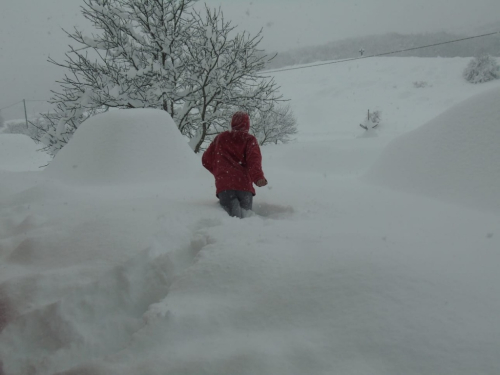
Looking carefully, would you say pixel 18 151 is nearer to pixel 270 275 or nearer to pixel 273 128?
pixel 273 128

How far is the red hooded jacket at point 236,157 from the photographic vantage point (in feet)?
12.0

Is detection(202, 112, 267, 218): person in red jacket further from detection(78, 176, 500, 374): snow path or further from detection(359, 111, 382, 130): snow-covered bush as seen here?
detection(359, 111, 382, 130): snow-covered bush

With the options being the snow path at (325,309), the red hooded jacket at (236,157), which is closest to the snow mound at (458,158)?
the snow path at (325,309)

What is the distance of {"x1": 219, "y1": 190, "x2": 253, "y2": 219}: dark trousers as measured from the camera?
363 cm

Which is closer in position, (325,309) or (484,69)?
(325,309)

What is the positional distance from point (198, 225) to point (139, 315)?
1093 millimetres

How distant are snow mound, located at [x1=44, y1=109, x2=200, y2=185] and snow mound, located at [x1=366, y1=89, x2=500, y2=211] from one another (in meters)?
3.34

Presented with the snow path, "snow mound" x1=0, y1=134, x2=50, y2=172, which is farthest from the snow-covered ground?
"snow mound" x1=0, y1=134, x2=50, y2=172

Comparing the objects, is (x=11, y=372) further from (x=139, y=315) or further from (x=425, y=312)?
(x=425, y=312)

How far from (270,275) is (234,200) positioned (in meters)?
1.83

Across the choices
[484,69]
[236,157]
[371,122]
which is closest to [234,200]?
[236,157]

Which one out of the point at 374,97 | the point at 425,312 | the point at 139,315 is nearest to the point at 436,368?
the point at 425,312

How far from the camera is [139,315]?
6.18 ft

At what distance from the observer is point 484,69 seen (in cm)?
3597
